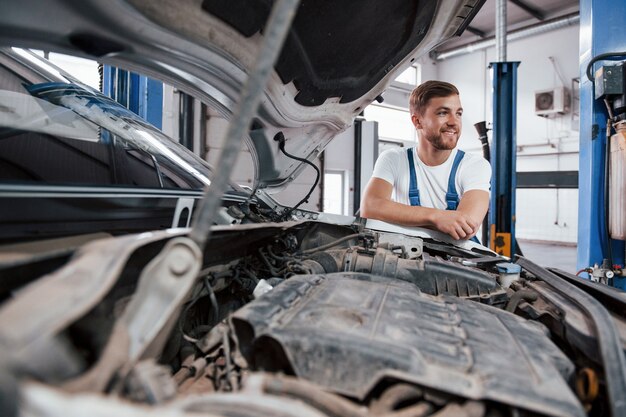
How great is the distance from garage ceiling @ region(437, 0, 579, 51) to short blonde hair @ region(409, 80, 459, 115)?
628cm

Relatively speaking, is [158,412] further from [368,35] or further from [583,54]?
[583,54]

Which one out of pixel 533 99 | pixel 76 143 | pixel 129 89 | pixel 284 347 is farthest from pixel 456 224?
pixel 533 99

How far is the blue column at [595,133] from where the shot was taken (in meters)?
2.33

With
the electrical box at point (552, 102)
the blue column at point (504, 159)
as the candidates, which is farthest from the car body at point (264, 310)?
the electrical box at point (552, 102)

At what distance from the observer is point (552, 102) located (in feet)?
25.9

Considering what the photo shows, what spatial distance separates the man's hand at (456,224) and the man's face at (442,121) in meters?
0.46

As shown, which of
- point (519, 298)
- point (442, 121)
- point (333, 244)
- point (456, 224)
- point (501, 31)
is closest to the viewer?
point (519, 298)

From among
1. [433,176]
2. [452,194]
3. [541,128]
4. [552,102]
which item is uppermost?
[552,102]

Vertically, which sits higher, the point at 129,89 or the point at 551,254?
the point at 129,89

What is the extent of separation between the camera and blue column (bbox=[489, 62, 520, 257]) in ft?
10.4

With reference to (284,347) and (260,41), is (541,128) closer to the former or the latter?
(260,41)

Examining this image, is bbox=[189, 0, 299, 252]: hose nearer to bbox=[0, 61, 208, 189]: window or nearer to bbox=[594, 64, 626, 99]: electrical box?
bbox=[0, 61, 208, 189]: window

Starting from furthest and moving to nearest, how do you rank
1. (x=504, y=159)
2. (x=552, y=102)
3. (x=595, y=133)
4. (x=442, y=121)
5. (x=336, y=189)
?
1. (x=552, y=102)
2. (x=336, y=189)
3. (x=504, y=159)
4. (x=595, y=133)
5. (x=442, y=121)

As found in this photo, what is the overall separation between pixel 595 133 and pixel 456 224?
58.5 inches
